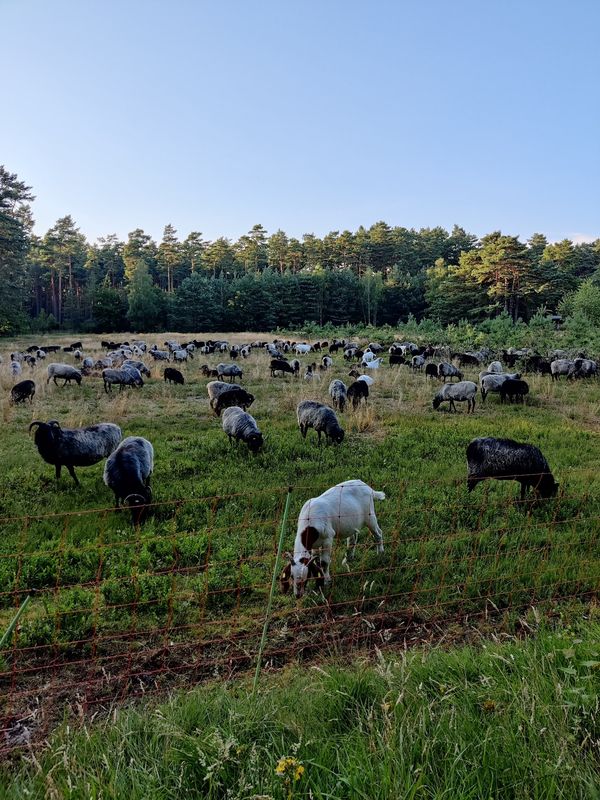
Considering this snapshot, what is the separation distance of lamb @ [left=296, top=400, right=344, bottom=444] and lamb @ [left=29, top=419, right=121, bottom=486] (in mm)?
4606

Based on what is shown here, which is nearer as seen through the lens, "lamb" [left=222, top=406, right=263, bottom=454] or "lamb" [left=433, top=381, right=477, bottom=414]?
"lamb" [left=222, top=406, right=263, bottom=454]

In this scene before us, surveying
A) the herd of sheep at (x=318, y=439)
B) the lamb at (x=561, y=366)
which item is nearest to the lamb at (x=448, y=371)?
the herd of sheep at (x=318, y=439)

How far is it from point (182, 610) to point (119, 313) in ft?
191

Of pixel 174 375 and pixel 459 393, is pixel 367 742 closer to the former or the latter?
pixel 459 393

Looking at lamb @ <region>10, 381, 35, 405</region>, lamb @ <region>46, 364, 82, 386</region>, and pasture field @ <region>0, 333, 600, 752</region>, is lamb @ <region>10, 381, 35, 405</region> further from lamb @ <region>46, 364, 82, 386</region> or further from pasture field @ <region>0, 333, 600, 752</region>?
pasture field @ <region>0, 333, 600, 752</region>

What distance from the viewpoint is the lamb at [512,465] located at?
6895 millimetres

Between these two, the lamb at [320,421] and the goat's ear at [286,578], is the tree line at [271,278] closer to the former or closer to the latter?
the lamb at [320,421]

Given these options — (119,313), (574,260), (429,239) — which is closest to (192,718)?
(119,313)

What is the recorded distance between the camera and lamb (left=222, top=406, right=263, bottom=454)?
31.3 feet

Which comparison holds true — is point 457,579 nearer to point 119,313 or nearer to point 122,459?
point 122,459

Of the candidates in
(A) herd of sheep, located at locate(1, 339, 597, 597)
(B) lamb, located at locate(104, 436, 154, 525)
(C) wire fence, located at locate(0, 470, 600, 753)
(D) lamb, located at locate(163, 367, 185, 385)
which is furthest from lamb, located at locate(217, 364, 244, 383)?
(C) wire fence, located at locate(0, 470, 600, 753)

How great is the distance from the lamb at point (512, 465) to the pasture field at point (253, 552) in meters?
0.27

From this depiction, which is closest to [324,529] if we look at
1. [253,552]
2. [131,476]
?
[253,552]

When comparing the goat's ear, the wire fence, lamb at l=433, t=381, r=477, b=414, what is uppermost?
lamb at l=433, t=381, r=477, b=414
